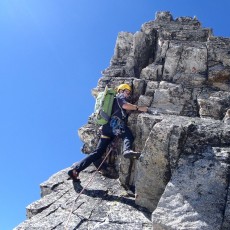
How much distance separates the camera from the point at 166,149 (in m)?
11.8

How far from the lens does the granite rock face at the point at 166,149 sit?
9.97 m

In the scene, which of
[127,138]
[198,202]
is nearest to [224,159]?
[198,202]

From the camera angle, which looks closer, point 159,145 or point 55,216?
point 159,145

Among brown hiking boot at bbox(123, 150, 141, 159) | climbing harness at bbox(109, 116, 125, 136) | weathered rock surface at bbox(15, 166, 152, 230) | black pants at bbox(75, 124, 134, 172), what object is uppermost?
climbing harness at bbox(109, 116, 125, 136)

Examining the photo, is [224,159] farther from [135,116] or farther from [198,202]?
[135,116]

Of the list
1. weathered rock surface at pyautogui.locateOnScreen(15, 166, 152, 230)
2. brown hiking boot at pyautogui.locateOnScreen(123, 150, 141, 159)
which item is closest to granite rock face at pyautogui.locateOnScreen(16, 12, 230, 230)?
weathered rock surface at pyautogui.locateOnScreen(15, 166, 152, 230)

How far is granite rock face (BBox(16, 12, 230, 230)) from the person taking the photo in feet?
32.7

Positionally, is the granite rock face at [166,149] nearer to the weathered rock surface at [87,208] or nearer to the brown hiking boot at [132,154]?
the weathered rock surface at [87,208]

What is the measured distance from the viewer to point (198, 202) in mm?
→ 9695

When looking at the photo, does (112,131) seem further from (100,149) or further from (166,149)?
(166,149)

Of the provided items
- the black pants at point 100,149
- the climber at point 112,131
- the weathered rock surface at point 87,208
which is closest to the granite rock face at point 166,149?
the weathered rock surface at point 87,208

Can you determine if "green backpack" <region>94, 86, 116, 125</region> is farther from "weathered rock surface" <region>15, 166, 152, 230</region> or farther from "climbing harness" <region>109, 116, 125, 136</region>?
"weathered rock surface" <region>15, 166, 152, 230</region>

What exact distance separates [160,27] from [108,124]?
13.1 metres

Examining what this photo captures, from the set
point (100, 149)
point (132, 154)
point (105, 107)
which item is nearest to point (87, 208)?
point (132, 154)
